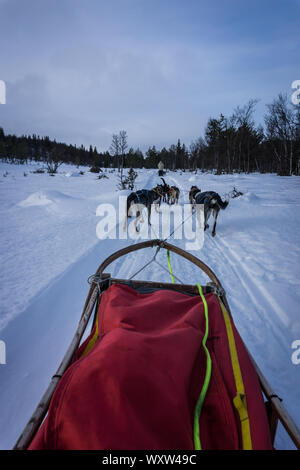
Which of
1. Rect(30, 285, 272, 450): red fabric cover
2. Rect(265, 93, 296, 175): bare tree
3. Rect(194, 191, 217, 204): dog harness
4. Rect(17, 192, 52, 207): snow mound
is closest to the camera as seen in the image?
Rect(30, 285, 272, 450): red fabric cover

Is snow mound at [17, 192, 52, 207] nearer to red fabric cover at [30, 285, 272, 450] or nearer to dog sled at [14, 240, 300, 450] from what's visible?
dog sled at [14, 240, 300, 450]

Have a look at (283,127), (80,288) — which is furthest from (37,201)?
(283,127)

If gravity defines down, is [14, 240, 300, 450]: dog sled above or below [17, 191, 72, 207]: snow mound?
below

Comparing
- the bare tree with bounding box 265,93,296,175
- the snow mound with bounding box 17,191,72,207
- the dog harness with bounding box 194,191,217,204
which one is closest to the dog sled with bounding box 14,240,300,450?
the dog harness with bounding box 194,191,217,204

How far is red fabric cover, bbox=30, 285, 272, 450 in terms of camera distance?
0.67m

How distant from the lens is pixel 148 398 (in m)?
0.74

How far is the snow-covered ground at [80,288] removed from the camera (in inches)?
69.4

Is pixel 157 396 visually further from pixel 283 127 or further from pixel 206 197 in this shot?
pixel 283 127

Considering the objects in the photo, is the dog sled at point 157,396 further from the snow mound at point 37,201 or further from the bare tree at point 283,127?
the bare tree at point 283,127

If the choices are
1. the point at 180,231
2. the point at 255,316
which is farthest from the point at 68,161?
the point at 255,316

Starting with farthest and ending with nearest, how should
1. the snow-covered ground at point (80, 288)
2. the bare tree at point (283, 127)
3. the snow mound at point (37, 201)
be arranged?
the bare tree at point (283, 127) < the snow mound at point (37, 201) < the snow-covered ground at point (80, 288)

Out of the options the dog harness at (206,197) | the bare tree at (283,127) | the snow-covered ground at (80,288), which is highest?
the bare tree at (283,127)

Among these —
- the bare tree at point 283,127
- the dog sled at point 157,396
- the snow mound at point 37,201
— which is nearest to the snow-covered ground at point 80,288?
the dog sled at point 157,396

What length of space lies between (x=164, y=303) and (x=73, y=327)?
60.0 inches
